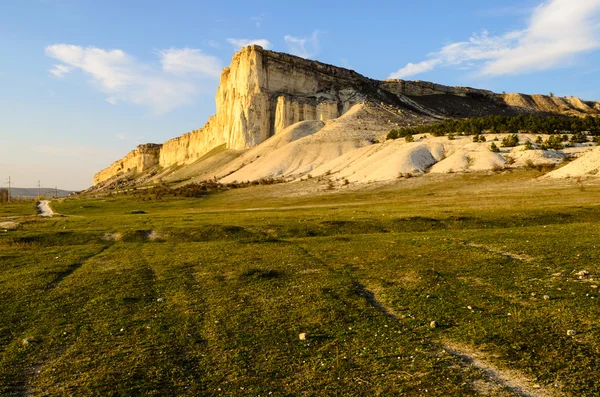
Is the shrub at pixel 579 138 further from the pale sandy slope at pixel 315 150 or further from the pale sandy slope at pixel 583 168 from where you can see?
the pale sandy slope at pixel 315 150

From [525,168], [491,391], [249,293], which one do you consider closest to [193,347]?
[249,293]

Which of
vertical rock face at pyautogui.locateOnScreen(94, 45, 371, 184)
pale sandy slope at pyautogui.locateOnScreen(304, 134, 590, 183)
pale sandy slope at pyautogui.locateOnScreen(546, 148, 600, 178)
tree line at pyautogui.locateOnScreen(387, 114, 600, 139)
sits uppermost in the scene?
vertical rock face at pyautogui.locateOnScreen(94, 45, 371, 184)

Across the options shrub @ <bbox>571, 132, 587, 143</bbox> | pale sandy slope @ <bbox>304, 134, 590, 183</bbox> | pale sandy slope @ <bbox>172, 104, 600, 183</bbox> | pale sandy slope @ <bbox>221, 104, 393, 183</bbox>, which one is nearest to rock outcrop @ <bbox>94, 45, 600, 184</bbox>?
pale sandy slope @ <bbox>172, 104, 600, 183</bbox>

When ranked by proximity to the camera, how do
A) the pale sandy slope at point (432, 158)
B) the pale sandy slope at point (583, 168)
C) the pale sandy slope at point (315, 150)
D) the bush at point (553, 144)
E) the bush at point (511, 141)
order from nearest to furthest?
the pale sandy slope at point (583, 168) < the pale sandy slope at point (432, 158) < the bush at point (553, 144) < the bush at point (511, 141) < the pale sandy slope at point (315, 150)

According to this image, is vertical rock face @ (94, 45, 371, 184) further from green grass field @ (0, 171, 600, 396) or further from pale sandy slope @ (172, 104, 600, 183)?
green grass field @ (0, 171, 600, 396)

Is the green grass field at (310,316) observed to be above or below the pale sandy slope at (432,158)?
below

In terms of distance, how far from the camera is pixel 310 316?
41.1ft

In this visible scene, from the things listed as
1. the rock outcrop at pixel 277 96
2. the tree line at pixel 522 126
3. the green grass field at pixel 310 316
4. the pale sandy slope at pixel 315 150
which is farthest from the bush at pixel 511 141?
the rock outcrop at pixel 277 96

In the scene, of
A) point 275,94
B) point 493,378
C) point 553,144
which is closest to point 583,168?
point 553,144

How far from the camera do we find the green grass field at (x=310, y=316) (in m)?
8.95

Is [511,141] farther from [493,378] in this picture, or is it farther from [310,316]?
[493,378]

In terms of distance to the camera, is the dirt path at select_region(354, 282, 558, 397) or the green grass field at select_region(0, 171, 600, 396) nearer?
the dirt path at select_region(354, 282, 558, 397)

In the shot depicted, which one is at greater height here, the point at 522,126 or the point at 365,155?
the point at 522,126

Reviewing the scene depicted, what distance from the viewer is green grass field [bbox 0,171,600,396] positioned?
895cm
